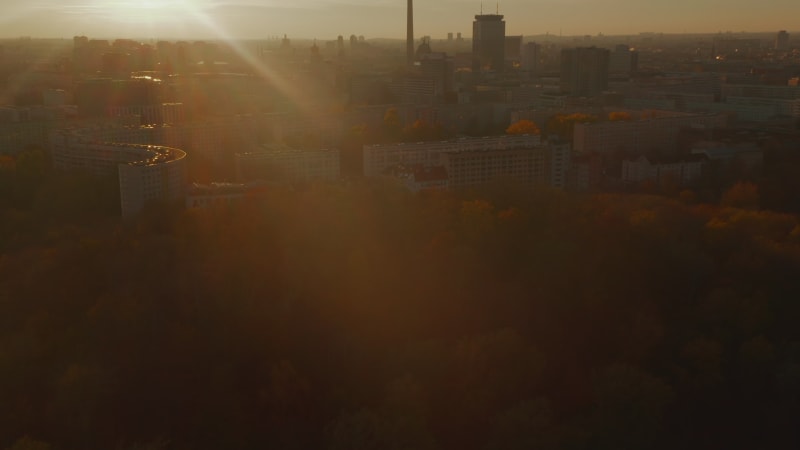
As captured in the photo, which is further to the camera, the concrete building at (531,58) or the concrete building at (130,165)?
the concrete building at (531,58)

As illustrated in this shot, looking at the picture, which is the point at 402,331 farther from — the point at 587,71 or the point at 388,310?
the point at 587,71

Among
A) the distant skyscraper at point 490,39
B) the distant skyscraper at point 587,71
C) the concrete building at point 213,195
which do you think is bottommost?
the concrete building at point 213,195

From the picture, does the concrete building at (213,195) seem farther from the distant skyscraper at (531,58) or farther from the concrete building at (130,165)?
the distant skyscraper at (531,58)

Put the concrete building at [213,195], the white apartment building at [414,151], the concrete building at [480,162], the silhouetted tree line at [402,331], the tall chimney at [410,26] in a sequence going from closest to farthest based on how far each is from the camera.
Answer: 1. the silhouetted tree line at [402,331]
2. the concrete building at [213,195]
3. the concrete building at [480,162]
4. the white apartment building at [414,151]
5. the tall chimney at [410,26]

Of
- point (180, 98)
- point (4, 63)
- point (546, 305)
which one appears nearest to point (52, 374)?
point (546, 305)

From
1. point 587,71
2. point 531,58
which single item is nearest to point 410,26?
point 531,58

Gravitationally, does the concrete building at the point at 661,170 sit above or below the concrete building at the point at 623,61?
below

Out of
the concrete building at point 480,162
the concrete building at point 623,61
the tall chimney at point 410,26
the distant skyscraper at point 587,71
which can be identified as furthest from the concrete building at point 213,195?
the concrete building at point 623,61

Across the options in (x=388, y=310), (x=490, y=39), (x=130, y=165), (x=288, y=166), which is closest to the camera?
(x=388, y=310)
